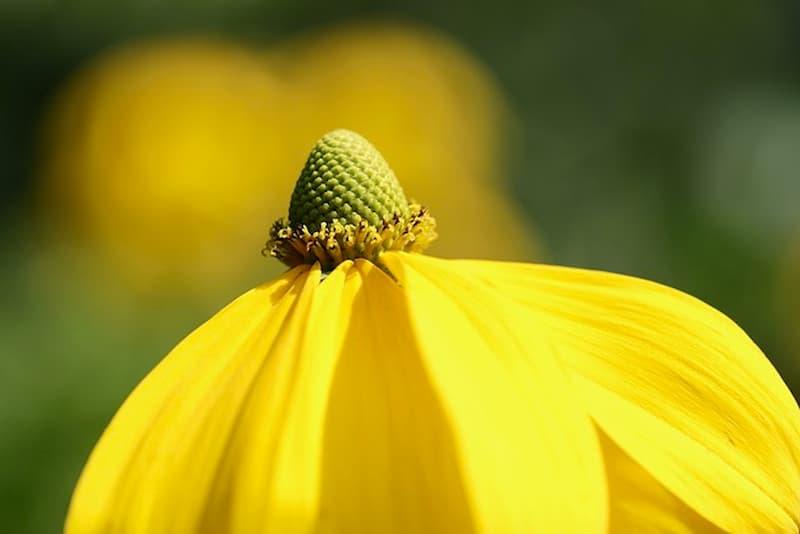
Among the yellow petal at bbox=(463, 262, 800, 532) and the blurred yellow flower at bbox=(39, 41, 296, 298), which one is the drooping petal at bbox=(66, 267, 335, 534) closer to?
the yellow petal at bbox=(463, 262, 800, 532)

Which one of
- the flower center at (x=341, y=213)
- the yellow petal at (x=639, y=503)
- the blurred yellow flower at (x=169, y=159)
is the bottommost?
the yellow petal at (x=639, y=503)

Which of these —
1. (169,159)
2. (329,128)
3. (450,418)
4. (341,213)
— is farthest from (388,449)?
(329,128)

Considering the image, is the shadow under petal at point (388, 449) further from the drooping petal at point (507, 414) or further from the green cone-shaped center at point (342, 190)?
the green cone-shaped center at point (342, 190)

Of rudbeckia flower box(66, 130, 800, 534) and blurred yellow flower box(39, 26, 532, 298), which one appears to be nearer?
rudbeckia flower box(66, 130, 800, 534)

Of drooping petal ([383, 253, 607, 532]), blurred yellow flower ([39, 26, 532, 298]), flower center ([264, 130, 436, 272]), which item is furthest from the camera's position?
blurred yellow flower ([39, 26, 532, 298])

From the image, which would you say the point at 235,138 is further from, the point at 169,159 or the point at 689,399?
the point at 689,399

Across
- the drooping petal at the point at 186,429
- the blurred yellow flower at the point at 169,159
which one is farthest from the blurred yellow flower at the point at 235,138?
the drooping petal at the point at 186,429

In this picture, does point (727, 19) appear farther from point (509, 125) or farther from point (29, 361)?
point (29, 361)

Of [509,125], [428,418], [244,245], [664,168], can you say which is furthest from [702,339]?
[509,125]

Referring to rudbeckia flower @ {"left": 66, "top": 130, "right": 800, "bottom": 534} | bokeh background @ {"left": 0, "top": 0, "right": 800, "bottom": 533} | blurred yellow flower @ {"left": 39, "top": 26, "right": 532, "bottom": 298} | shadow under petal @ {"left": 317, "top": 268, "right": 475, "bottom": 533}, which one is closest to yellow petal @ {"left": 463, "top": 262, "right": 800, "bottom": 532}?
rudbeckia flower @ {"left": 66, "top": 130, "right": 800, "bottom": 534}

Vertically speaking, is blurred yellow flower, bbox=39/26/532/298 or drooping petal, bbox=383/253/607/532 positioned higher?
blurred yellow flower, bbox=39/26/532/298
